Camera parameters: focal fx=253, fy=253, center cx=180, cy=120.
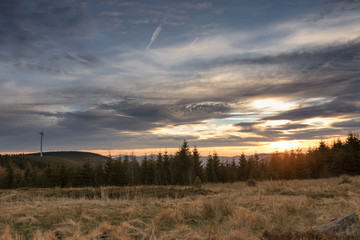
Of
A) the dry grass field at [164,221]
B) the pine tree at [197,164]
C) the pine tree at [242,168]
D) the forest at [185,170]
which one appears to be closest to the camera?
the dry grass field at [164,221]

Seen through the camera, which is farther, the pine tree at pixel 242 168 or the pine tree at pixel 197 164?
the pine tree at pixel 242 168

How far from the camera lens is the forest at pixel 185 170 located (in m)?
60.9

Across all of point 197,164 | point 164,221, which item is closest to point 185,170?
point 197,164

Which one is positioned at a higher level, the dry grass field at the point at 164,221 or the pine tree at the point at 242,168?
the dry grass field at the point at 164,221

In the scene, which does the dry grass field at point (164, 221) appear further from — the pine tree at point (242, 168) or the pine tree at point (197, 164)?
the pine tree at point (242, 168)

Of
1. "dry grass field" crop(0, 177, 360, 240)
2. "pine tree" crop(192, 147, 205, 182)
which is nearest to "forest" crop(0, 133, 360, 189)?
"pine tree" crop(192, 147, 205, 182)

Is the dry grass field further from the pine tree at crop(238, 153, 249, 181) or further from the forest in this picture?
the pine tree at crop(238, 153, 249, 181)

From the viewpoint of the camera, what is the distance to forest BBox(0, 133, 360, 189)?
60.9 metres

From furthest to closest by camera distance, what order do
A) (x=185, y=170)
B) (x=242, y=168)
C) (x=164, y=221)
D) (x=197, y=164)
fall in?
(x=242, y=168) → (x=197, y=164) → (x=185, y=170) → (x=164, y=221)

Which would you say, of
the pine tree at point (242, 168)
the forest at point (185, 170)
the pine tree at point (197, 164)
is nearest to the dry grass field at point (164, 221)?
the forest at point (185, 170)

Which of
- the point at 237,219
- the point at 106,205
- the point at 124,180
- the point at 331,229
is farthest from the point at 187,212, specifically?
the point at 124,180

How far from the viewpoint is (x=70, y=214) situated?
985cm

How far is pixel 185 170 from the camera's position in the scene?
6275cm

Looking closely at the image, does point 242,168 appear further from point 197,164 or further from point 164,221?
point 164,221
